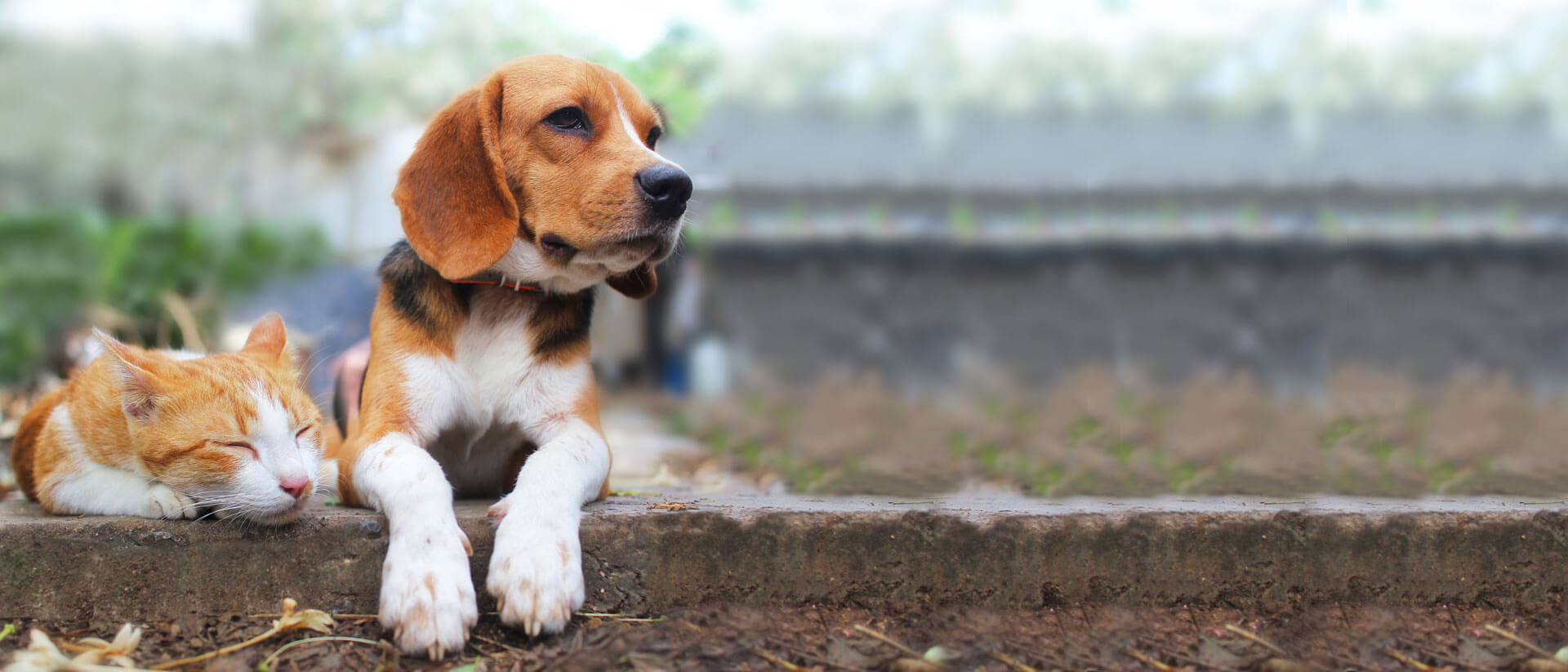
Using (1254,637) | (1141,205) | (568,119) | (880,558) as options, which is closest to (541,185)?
(568,119)

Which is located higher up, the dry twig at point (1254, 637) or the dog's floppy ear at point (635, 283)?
the dog's floppy ear at point (635, 283)

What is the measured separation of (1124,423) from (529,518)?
394cm

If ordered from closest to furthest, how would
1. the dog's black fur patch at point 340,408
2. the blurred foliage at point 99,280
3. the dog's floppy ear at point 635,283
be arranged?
the dog's floppy ear at point 635,283
the dog's black fur patch at point 340,408
the blurred foliage at point 99,280

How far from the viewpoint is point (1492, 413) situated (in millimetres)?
6500

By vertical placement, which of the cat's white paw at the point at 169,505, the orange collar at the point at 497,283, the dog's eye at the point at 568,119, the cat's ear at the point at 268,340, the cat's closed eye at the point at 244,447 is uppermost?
the dog's eye at the point at 568,119

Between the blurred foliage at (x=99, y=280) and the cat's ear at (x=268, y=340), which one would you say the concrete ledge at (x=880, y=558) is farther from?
the blurred foliage at (x=99, y=280)

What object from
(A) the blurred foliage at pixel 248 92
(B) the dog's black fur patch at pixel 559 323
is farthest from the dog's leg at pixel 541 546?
(A) the blurred foliage at pixel 248 92

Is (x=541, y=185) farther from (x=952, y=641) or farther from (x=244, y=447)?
(x=952, y=641)

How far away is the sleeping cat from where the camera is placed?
2551 mm

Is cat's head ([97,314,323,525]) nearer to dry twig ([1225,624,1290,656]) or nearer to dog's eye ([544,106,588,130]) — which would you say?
dog's eye ([544,106,588,130])

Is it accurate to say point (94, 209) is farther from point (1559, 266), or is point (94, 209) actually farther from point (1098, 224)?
point (1559, 266)

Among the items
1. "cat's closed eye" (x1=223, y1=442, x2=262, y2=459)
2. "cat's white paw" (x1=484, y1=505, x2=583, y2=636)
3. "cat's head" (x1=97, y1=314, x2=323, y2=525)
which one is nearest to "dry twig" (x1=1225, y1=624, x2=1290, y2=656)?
"cat's white paw" (x1=484, y1=505, x2=583, y2=636)

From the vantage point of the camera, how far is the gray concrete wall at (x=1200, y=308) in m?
6.89

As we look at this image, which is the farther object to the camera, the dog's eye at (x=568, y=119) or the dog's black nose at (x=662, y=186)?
the dog's eye at (x=568, y=119)
